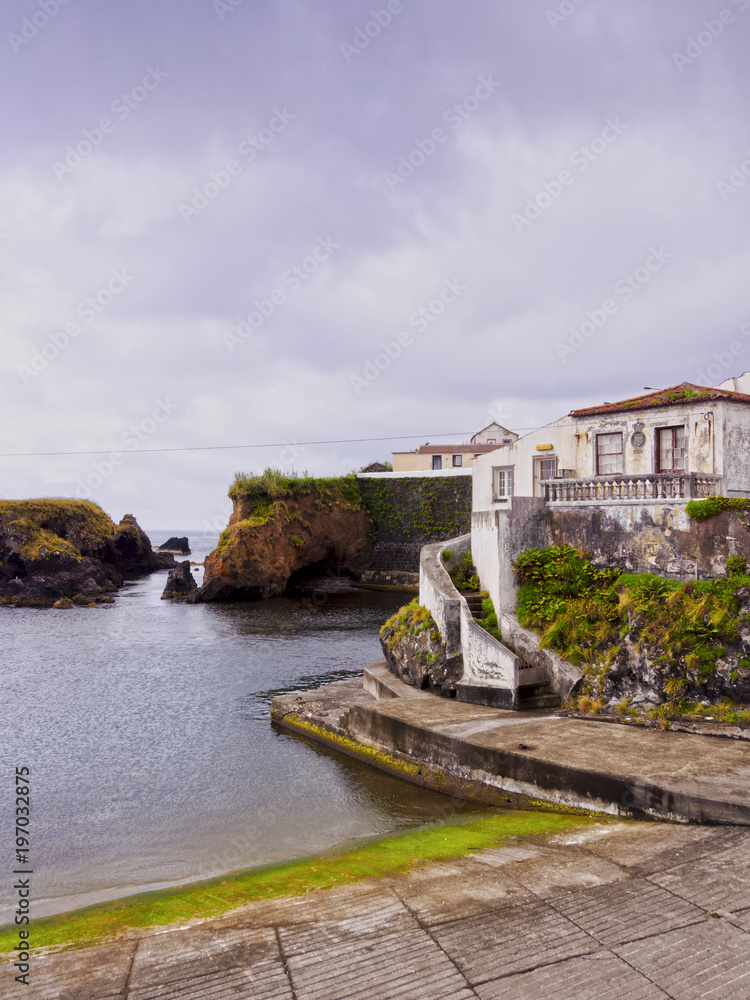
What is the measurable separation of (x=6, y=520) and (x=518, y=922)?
52.7 meters

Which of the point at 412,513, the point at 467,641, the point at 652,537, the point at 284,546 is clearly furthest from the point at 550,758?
the point at 412,513

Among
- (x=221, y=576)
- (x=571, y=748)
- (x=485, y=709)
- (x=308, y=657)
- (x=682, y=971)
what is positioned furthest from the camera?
(x=221, y=576)

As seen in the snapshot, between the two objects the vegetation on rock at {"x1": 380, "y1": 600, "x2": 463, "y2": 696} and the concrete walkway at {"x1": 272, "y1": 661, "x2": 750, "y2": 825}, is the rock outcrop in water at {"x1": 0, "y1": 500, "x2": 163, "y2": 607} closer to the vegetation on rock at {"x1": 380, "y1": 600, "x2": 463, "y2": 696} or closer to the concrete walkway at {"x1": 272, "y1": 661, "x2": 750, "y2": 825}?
the vegetation on rock at {"x1": 380, "y1": 600, "x2": 463, "y2": 696}

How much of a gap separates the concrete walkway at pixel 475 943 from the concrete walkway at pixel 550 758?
3.05 ft

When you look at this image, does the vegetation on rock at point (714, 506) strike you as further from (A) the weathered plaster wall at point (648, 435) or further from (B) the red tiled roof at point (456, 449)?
(B) the red tiled roof at point (456, 449)

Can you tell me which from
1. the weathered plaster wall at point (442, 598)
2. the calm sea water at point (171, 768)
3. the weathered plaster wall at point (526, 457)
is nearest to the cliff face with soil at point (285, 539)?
the calm sea water at point (171, 768)

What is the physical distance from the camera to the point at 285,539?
46656 millimetres

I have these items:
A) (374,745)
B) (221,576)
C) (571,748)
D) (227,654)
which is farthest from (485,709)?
(221,576)

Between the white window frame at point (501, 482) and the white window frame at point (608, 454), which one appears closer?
the white window frame at point (608, 454)

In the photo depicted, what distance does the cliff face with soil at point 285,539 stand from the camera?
4447cm

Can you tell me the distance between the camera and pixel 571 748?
9.92m

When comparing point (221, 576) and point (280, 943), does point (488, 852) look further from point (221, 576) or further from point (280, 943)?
point (221, 576)

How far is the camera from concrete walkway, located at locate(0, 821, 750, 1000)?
505 centimetres

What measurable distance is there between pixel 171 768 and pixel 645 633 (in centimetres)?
1009
